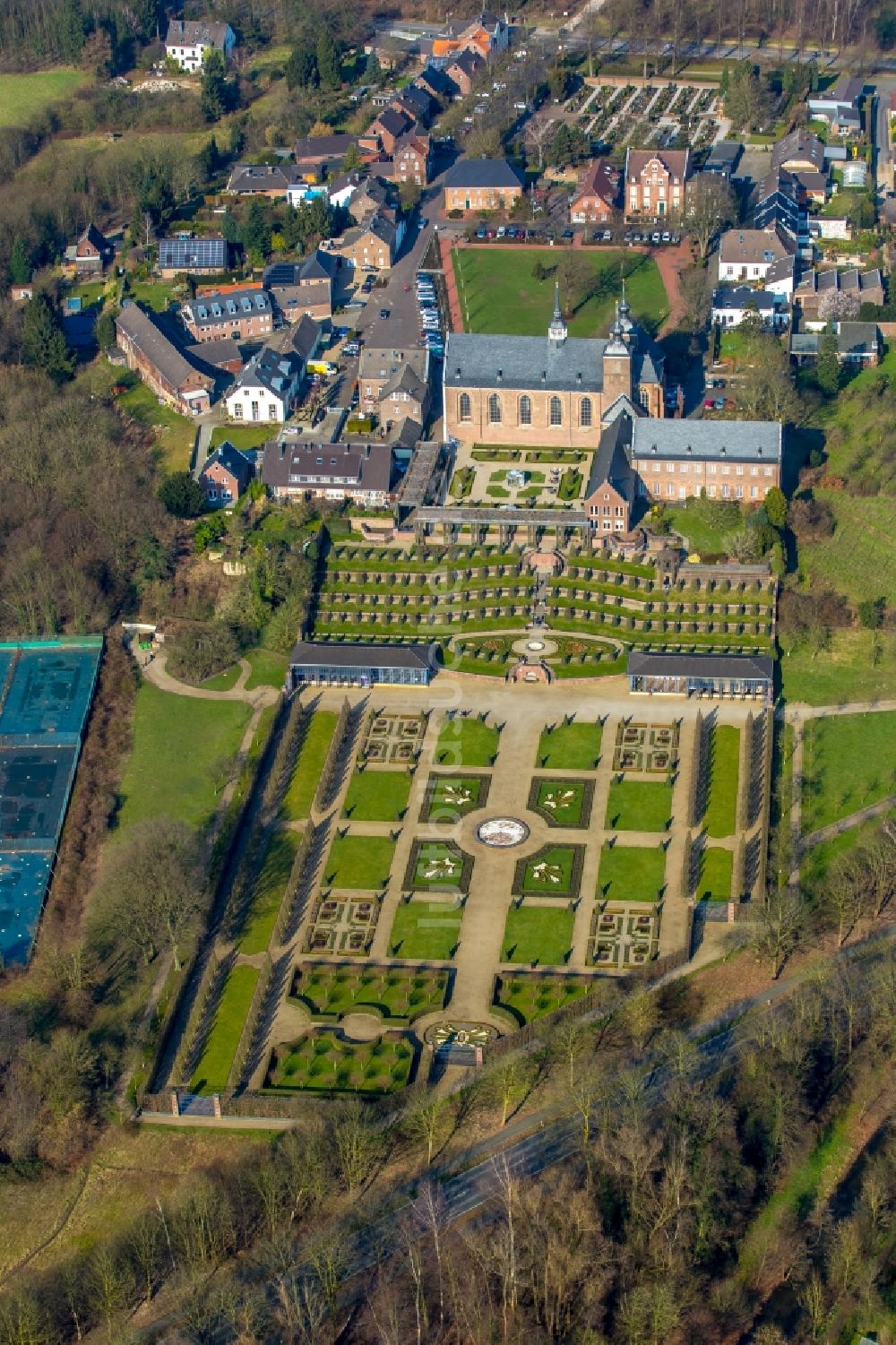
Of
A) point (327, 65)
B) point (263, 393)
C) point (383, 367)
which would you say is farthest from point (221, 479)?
point (327, 65)

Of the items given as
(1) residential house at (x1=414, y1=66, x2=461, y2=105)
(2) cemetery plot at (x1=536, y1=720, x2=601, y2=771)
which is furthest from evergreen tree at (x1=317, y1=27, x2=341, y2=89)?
(2) cemetery plot at (x1=536, y1=720, x2=601, y2=771)

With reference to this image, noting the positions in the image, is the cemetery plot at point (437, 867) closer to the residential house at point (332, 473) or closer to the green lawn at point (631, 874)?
the green lawn at point (631, 874)

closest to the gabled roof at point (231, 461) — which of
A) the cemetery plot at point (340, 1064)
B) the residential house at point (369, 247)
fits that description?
the residential house at point (369, 247)

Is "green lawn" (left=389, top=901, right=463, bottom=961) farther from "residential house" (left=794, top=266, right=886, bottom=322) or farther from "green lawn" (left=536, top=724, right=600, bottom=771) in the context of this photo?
"residential house" (left=794, top=266, right=886, bottom=322)

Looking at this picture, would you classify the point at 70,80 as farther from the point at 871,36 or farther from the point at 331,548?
the point at 331,548

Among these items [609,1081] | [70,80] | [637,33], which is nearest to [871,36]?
[637,33]
